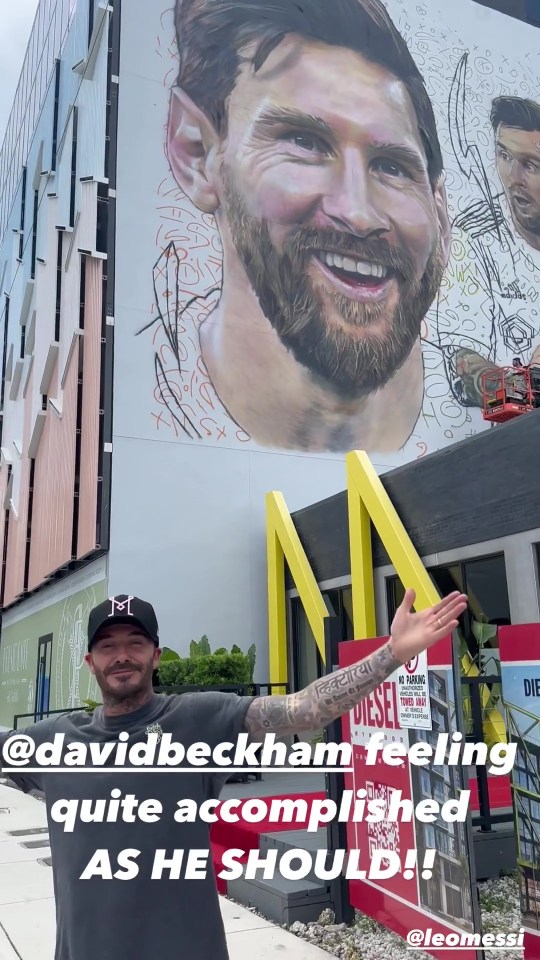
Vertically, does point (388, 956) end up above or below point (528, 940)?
below

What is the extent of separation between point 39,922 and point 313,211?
16.8 metres

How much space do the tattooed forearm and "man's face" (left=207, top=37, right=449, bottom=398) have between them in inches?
660

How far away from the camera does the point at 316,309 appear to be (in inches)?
758

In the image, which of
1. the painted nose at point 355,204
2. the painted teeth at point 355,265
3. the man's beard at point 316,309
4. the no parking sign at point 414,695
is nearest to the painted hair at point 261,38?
the man's beard at point 316,309

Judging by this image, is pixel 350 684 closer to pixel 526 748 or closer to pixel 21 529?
pixel 526 748

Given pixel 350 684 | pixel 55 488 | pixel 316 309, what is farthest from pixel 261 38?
pixel 350 684

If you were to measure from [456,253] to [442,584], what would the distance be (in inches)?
507

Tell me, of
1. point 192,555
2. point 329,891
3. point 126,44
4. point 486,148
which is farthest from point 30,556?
point 329,891

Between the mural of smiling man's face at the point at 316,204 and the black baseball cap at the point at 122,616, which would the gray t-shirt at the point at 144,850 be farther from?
the mural of smiling man's face at the point at 316,204

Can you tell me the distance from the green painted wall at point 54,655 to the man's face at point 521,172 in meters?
16.8

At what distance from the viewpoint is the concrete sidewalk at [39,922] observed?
17.4ft

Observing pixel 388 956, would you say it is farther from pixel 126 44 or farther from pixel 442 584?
pixel 126 44

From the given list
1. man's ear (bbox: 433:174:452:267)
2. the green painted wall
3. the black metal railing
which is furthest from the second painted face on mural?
the black metal railing

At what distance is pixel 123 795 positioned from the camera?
2.48 m
